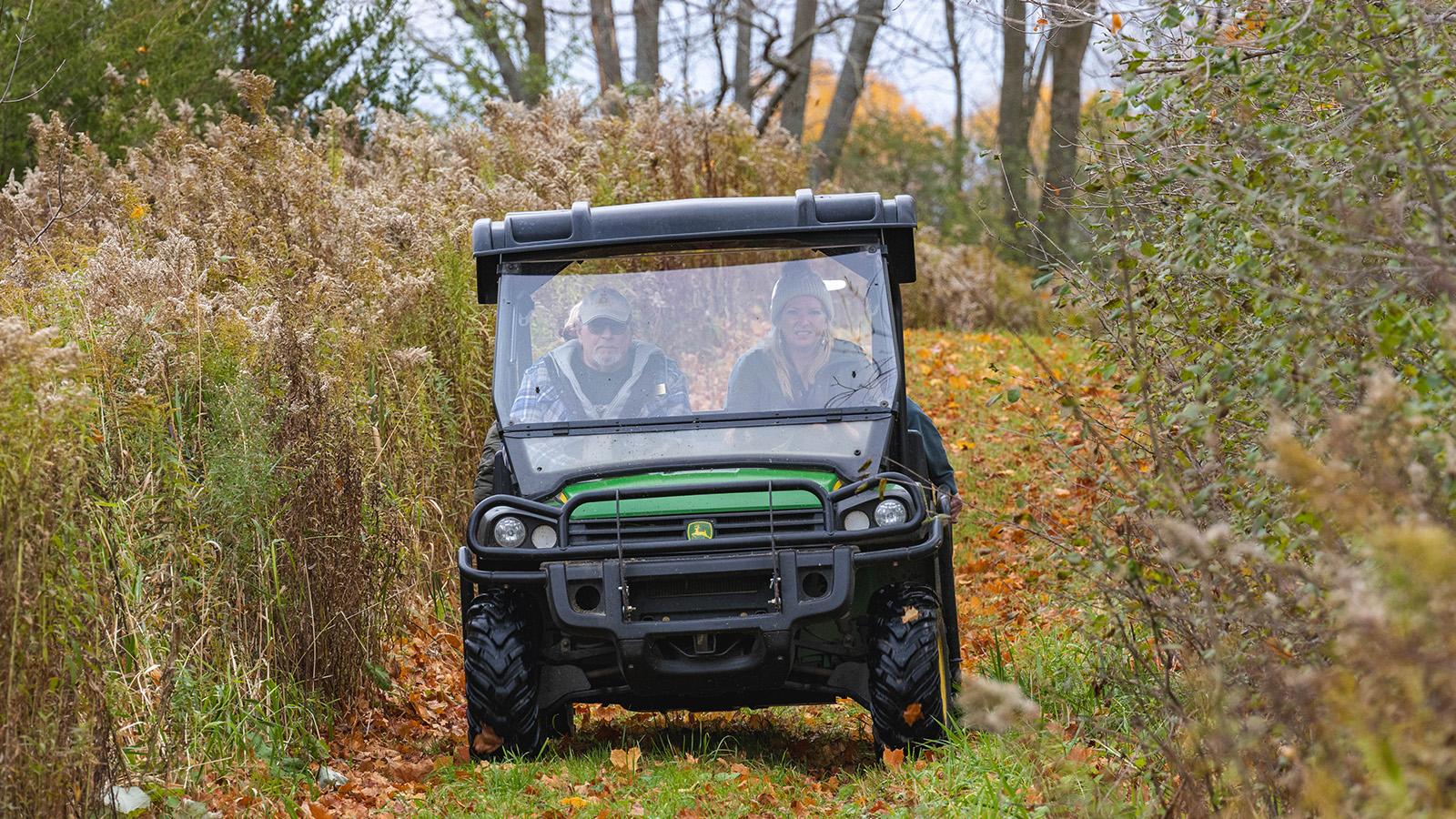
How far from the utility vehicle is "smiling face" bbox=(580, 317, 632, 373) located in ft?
0.20

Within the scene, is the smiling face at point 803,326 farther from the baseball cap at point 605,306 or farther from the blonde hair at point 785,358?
the baseball cap at point 605,306

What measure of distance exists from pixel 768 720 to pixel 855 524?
1637 mm

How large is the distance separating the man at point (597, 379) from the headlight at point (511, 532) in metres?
0.53

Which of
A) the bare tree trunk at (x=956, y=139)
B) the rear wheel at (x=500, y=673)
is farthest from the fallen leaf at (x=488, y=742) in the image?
the bare tree trunk at (x=956, y=139)

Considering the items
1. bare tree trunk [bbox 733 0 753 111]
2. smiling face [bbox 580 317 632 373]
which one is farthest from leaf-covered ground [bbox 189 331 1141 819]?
bare tree trunk [bbox 733 0 753 111]

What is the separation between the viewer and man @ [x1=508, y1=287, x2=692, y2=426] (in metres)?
5.25

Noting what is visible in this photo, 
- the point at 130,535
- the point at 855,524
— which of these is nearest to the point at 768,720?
the point at 855,524

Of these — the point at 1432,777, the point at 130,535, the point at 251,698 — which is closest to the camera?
the point at 1432,777

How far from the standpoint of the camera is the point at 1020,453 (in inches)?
410

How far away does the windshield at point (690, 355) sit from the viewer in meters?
5.12

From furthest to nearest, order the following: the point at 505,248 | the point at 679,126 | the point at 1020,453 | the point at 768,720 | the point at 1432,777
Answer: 1. the point at 679,126
2. the point at 1020,453
3. the point at 768,720
4. the point at 505,248
5. the point at 1432,777

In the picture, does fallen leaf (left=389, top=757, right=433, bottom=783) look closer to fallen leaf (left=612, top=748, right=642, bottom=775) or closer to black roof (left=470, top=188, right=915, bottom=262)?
fallen leaf (left=612, top=748, right=642, bottom=775)

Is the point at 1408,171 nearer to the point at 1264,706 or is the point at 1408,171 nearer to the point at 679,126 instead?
the point at 1264,706

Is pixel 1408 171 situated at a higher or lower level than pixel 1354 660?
higher
